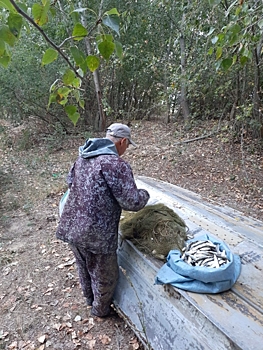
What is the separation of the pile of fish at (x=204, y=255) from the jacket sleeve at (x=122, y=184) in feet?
1.60

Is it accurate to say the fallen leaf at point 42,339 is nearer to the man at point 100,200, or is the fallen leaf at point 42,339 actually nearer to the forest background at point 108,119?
the forest background at point 108,119

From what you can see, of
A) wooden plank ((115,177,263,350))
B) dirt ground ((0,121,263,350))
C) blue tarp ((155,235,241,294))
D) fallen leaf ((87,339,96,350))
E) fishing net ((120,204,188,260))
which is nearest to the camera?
wooden plank ((115,177,263,350))

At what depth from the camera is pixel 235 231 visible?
8.18ft

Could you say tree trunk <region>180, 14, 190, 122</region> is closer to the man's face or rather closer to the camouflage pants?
the man's face

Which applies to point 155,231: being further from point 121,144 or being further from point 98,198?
point 121,144

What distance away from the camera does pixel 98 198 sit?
6.35 feet

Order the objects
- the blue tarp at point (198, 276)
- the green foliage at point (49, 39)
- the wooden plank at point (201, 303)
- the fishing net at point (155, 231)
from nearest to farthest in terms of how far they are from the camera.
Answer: the green foliage at point (49, 39), the wooden plank at point (201, 303), the blue tarp at point (198, 276), the fishing net at point (155, 231)

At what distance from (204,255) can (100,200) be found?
79 cm

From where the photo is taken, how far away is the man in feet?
6.25

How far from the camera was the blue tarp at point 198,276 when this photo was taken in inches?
67.3

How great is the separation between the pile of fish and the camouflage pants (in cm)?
58

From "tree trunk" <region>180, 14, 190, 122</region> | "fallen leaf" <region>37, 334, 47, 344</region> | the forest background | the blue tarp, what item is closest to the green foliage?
the forest background

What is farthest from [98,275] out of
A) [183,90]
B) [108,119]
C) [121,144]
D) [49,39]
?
[108,119]

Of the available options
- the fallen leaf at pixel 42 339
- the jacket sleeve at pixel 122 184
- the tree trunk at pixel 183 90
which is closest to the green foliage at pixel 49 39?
the jacket sleeve at pixel 122 184
